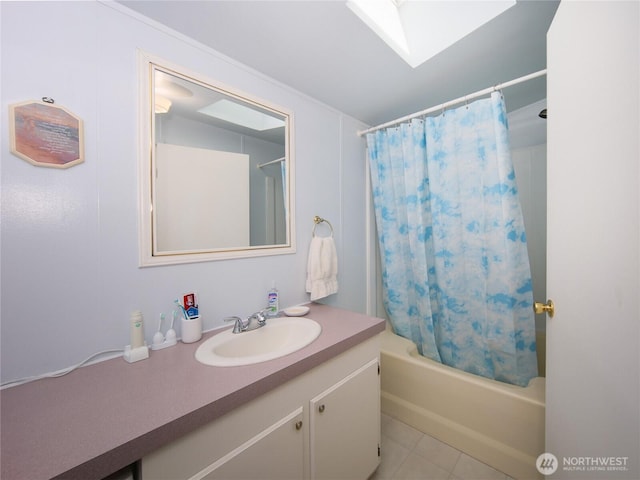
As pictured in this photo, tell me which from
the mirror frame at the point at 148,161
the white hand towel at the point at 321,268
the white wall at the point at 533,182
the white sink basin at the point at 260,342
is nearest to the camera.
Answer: the white sink basin at the point at 260,342

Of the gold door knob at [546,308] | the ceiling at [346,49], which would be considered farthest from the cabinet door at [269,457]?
the ceiling at [346,49]

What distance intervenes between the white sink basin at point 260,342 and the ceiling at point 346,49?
134 centimetres

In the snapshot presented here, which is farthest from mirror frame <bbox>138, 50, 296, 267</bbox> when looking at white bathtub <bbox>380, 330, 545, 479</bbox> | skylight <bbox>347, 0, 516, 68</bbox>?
white bathtub <bbox>380, 330, 545, 479</bbox>

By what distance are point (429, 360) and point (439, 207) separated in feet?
3.39

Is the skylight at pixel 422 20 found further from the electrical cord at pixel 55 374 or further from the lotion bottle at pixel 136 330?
the electrical cord at pixel 55 374

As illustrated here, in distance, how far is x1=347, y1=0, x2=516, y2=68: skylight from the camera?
1.04 m

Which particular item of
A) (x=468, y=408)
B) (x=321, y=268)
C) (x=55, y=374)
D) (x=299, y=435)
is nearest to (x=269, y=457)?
(x=299, y=435)

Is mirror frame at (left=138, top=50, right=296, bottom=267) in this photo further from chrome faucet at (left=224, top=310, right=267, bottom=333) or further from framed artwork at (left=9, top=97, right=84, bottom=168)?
chrome faucet at (left=224, top=310, right=267, bottom=333)

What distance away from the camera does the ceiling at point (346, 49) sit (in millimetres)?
992

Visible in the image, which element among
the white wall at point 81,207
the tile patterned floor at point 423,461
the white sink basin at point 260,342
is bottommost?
the tile patterned floor at point 423,461

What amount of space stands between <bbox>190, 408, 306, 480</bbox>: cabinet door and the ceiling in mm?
1549

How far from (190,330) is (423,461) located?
4.67ft

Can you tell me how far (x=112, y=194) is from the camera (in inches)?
36.5

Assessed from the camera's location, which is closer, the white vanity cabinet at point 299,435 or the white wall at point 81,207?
the white vanity cabinet at point 299,435
